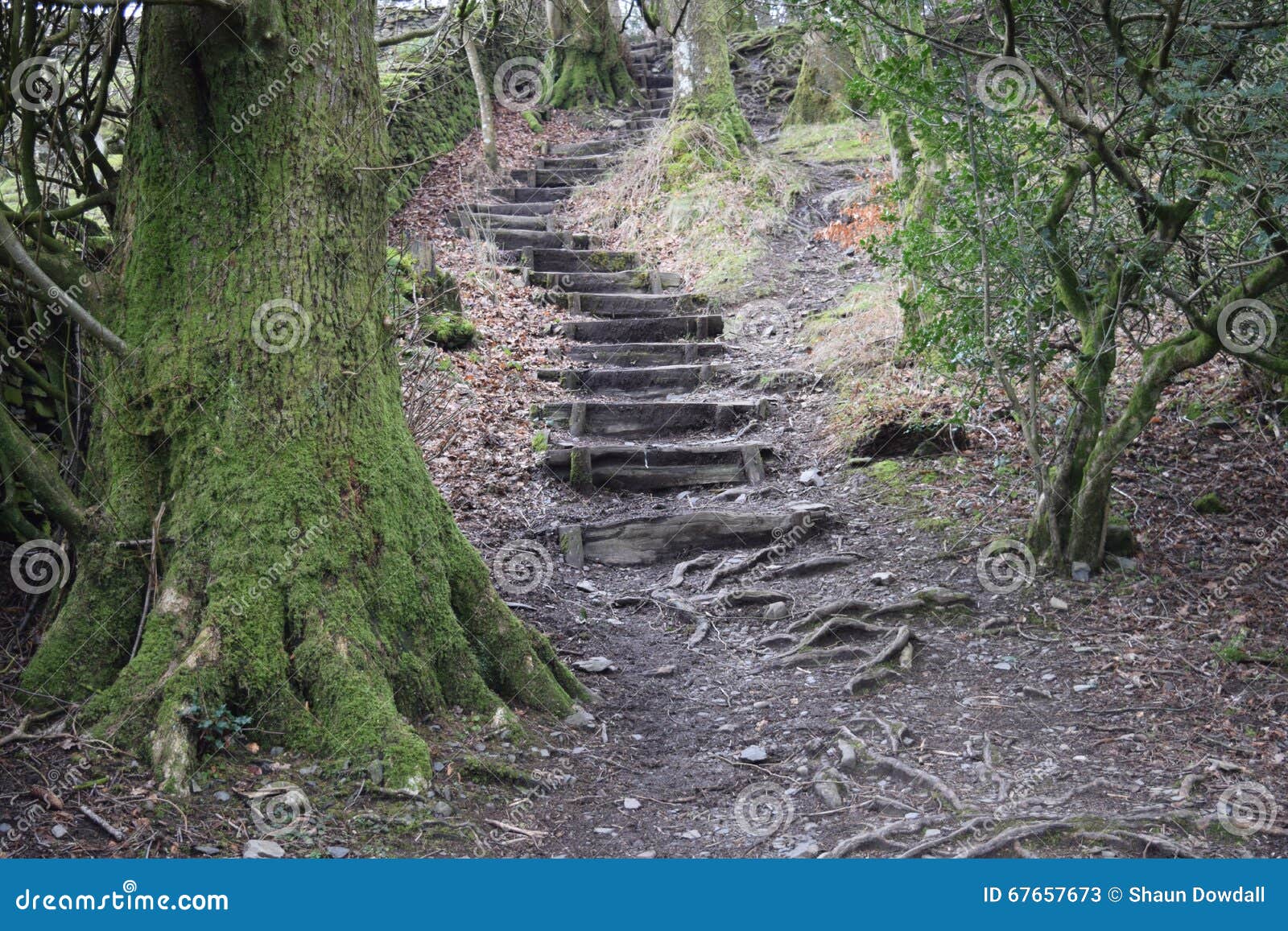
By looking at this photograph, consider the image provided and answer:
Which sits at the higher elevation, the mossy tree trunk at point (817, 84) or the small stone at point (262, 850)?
the mossy tree trunk at point (817, 84)

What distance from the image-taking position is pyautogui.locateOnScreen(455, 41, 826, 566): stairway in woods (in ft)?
23.0

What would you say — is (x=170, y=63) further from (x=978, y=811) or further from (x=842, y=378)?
(x=842, y=378)

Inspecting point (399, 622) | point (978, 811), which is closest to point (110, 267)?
point (399, 622)

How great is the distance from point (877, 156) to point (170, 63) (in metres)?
11.9

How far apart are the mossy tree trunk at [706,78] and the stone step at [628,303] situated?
436 cm

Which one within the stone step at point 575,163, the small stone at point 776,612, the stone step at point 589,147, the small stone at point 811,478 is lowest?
the small stone at point 776,612

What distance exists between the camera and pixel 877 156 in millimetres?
14305
